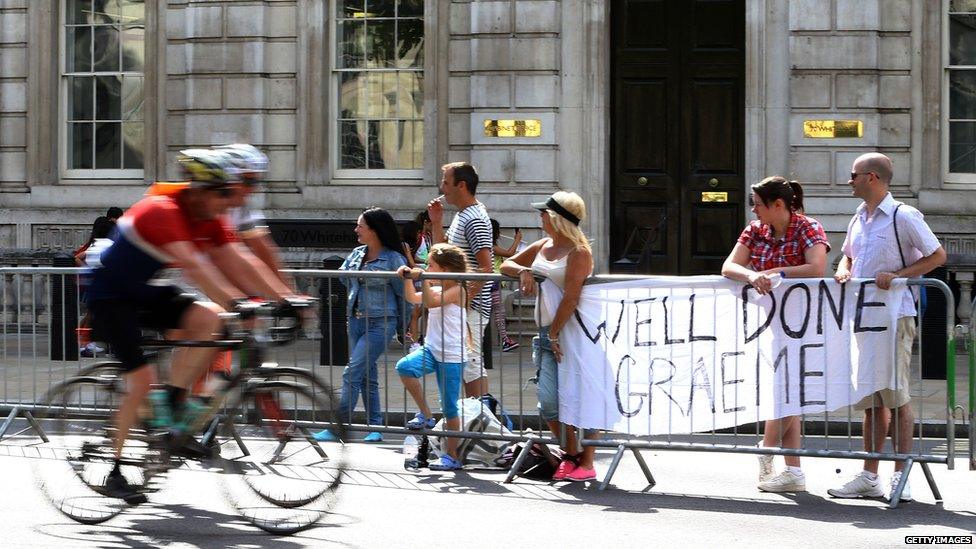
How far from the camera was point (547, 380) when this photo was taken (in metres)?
9.17

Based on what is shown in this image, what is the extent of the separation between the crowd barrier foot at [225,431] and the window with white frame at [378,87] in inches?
425

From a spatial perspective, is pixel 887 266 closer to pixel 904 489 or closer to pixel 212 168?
pixel 904 489

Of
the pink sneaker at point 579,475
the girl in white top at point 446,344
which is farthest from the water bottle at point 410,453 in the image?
the pink sneaker at point 579,475

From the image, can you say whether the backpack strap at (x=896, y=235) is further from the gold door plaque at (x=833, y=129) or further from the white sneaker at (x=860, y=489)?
the gold door plaque at (x=833, y=129)

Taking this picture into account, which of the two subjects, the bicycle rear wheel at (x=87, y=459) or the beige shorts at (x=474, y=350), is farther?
the beige shorts at (x=474, y=350)

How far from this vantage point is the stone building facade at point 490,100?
16891mm

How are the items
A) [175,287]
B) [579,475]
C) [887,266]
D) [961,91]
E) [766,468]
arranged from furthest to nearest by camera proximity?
[961,91] < [579,475] < [766,468] < [887,266] < [175,287]

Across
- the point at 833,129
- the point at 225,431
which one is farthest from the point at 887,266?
the point at 833,129

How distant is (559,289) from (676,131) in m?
9.09

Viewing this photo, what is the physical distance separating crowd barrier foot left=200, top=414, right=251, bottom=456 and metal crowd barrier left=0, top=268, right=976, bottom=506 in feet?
3.15

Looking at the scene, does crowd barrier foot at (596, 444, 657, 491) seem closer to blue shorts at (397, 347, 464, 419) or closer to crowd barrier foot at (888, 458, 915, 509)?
blue shorts at (397, 347, 464, 419)

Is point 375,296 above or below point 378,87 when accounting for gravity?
below

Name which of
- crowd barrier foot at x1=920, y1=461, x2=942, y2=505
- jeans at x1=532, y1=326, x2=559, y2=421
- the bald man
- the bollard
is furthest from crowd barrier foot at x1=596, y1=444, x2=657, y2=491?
the bollard

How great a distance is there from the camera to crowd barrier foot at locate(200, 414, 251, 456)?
7.41 meters
